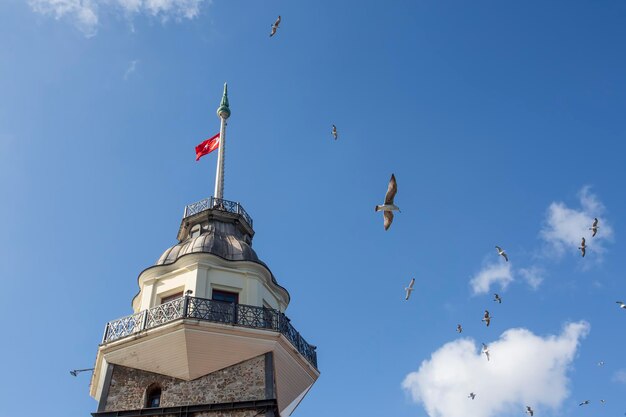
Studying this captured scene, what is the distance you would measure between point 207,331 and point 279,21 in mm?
10923

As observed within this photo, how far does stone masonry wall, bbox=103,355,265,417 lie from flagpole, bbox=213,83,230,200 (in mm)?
9083

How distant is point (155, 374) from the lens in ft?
74.4

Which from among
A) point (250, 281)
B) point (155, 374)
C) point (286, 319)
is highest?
point (250, 281)

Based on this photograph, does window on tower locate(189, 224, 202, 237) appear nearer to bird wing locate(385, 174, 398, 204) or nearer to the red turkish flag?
the red turkish flag

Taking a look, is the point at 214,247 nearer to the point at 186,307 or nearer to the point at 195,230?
the point at 195,230

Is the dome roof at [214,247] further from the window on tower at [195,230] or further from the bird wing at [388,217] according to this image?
the bird wing at [388,217]

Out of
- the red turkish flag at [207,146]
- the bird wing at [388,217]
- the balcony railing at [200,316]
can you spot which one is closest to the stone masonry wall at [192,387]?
the balcony railing at [200,316]

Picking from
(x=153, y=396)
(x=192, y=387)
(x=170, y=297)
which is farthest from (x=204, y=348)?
(x=170, y=297)

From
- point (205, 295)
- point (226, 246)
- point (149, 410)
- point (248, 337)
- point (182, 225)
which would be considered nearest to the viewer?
point (149, 410)

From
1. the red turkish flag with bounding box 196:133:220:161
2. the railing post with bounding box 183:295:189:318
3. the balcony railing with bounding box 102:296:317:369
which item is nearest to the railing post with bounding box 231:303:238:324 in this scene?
the balcony railing with bounding box 102:296:317:369

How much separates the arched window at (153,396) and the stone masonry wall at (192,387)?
126 millimetres

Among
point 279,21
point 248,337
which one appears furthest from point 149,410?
point 279,21

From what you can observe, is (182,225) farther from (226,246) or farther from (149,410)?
(149,410)

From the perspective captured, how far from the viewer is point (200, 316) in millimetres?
22672
